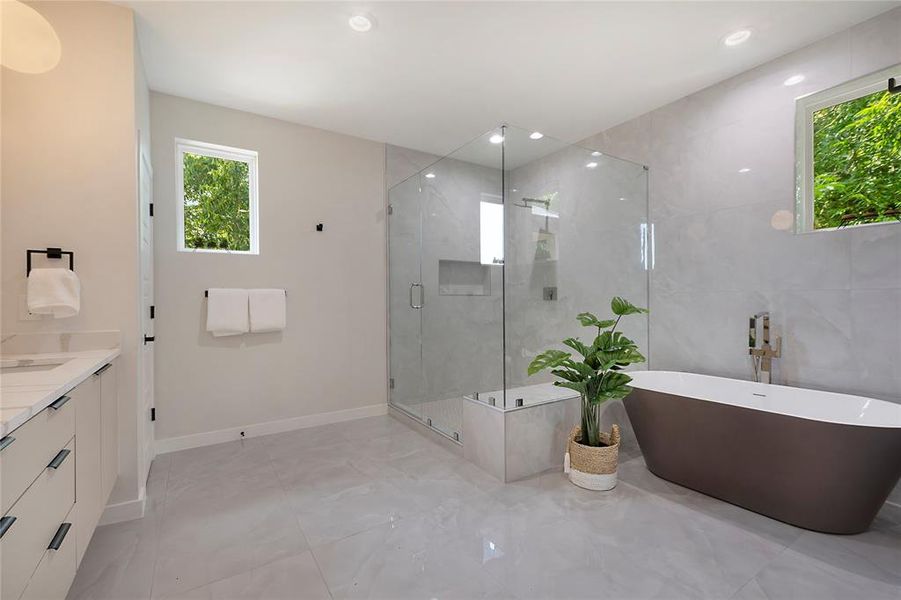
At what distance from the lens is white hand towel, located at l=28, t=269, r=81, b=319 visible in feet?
5.76

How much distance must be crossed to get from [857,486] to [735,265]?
1.34m

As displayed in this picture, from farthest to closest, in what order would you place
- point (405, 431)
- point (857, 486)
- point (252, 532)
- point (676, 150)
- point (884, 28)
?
point (405, 431) < point (676, 150) < point (884, 28) < point (252, 532) < point (857, 486)

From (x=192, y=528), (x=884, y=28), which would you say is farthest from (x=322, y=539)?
(x=884, y=28)

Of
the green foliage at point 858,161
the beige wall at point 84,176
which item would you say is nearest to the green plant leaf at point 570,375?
the green foliage at point 858,161

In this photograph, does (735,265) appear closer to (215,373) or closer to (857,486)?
(857,486)

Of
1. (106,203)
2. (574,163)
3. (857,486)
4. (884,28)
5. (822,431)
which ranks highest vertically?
(884,28)

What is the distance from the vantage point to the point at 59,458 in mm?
1206

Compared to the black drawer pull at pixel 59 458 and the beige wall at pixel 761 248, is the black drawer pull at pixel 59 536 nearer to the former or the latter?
the black drawer pull at pixel 59 458

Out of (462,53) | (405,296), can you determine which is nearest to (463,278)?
(405,296)

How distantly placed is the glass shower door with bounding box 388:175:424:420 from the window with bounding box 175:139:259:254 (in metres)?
1.17

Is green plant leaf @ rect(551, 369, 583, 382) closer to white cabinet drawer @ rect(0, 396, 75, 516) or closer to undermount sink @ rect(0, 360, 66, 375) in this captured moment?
white cabinet drawer @ rect(0, 396, 75, 516)

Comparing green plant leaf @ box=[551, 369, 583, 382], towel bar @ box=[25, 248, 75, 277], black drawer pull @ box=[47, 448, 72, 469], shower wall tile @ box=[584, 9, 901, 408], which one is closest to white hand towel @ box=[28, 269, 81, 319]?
towel bar @ box=[25, 248, 75, 277]

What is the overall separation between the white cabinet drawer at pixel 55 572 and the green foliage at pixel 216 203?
2.19 m

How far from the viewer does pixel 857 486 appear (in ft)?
5.59
